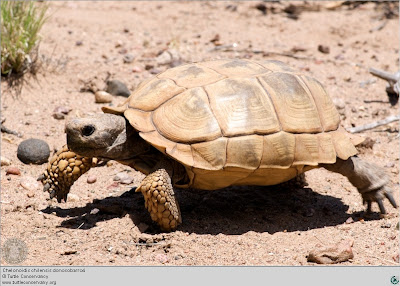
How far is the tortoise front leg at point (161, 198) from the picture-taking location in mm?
3613

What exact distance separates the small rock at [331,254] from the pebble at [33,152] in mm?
2454

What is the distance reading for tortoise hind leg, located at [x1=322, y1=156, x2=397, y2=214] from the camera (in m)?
4.20

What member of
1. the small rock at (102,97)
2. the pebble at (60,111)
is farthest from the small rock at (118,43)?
the pebble at (60,111)

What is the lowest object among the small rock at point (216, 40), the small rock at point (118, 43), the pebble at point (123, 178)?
the pebble at point (123, 178)

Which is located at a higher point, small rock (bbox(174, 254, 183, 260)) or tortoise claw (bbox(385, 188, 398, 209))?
small rock (bbox(174, 254, 183, 260))

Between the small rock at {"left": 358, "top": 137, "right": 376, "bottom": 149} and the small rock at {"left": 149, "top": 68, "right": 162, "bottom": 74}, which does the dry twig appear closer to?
the small rock at {"left": 358, "top": 137, "right": 376, "bottom": 149}

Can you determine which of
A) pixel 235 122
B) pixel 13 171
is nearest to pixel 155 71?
pixel 13 171

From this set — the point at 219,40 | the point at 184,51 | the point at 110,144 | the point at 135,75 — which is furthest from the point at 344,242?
the point at 219,40

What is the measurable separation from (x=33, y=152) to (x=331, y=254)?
8.60ft

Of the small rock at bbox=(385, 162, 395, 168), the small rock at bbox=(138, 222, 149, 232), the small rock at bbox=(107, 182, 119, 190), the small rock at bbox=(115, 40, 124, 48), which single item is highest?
the small rock at bbox=(115, 40, 124, 48)

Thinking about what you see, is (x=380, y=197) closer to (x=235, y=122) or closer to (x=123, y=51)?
(x=235, y=122)

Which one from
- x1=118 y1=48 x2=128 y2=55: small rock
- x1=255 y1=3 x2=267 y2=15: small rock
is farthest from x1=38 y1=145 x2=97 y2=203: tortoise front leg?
x1=255 y1=3 x2=267 y2=15: small rock

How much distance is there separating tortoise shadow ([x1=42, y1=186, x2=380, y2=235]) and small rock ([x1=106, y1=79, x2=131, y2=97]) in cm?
165

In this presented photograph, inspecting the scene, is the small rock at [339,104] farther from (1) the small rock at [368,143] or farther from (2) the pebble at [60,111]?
(2) the pebble at [60,111]
